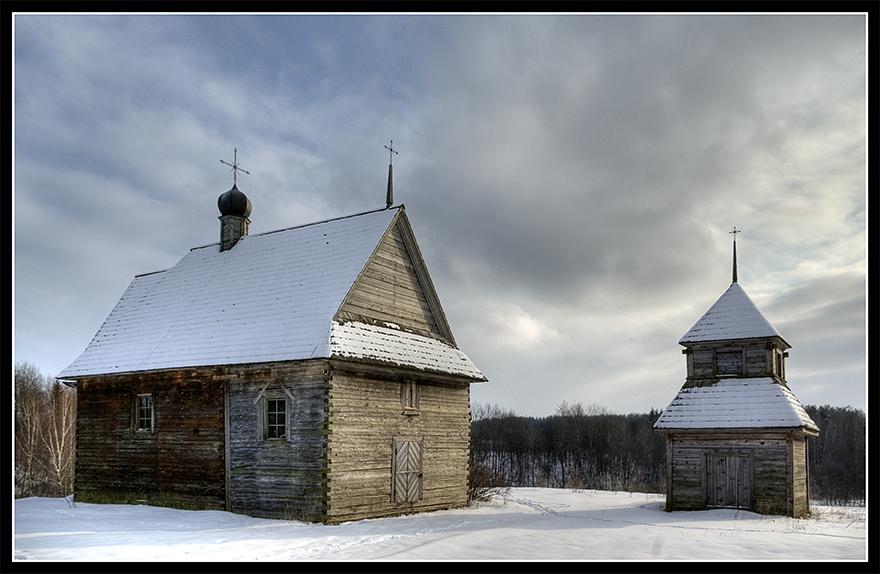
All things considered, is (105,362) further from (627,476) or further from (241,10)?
(627,476)

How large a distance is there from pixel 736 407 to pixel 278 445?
1452 centimetres

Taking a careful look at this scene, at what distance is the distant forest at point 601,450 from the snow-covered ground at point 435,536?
44598mm

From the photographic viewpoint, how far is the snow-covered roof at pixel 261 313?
19.2 meters

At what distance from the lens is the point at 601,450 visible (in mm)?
78875

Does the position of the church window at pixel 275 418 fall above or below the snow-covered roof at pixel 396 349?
below

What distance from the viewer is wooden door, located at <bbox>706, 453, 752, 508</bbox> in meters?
22.4

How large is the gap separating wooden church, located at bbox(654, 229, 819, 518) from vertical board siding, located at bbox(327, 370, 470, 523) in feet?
22.2

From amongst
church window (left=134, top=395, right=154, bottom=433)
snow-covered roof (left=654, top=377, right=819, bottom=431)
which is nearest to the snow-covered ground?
church window (left=134, top=395, right=154, bottom=433)

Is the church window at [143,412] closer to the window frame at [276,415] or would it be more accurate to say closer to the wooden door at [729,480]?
the window frame at [276,415]

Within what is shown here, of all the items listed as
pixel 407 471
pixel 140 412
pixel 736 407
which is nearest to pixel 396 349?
pixel 407 471

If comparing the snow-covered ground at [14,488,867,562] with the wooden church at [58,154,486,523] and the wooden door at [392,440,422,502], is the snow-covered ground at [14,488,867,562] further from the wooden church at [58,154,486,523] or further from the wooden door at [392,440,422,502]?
the wooden church at [58,154,486,523]

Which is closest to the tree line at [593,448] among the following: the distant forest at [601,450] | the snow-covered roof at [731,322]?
the distant forest at [601,450]

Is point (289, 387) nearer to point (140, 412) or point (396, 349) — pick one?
point (396, 349)
